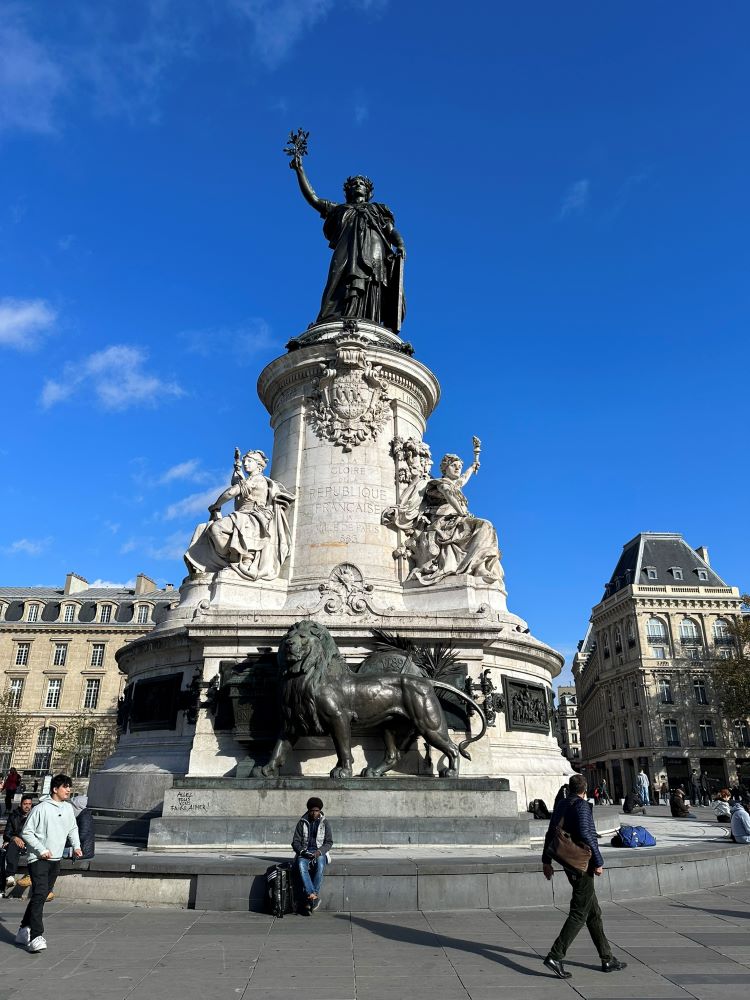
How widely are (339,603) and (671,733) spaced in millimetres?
58413

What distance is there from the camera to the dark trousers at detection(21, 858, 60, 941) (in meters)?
6.58

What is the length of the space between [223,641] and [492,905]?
755 centimetres

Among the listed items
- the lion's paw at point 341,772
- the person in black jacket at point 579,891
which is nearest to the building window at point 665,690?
the lion's paw at point 341,772

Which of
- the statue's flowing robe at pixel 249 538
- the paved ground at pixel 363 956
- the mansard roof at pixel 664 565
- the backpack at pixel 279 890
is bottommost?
the paved ground at pixel 363 956

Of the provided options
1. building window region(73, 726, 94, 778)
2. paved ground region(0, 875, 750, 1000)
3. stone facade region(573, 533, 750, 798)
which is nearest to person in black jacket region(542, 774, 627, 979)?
paved ground region(0, 875, 750, 1000)

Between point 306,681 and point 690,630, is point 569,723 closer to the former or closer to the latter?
point 690,630

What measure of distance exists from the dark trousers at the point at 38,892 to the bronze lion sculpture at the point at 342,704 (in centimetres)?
500

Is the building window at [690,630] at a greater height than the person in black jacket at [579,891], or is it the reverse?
the building window at [690,630]

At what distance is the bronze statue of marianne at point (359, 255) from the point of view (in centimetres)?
2186

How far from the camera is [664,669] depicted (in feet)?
213

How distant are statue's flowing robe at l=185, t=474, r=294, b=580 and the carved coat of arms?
2295mm

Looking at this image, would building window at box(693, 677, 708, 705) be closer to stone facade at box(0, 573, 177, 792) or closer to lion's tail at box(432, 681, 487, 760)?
stone facade at box(0, 573, 177, 792)

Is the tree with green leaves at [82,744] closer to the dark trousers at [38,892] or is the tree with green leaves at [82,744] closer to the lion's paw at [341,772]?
the lion's paw at [341,772]

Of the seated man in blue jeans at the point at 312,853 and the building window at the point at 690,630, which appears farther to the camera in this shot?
the building window at the point at 690,630
